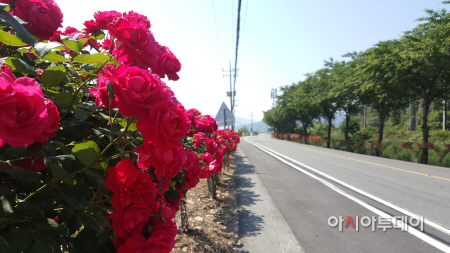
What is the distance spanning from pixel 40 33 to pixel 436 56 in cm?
1625

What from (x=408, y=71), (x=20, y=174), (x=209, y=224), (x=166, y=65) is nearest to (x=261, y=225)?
(x=209, y=224)

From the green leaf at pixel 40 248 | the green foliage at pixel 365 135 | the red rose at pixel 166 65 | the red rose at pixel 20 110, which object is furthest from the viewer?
the green foliage at pixel 365 135

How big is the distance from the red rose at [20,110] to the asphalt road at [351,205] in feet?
12.8

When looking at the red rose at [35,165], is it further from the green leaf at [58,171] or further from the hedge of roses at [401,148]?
the hedge of roses at [401,148]

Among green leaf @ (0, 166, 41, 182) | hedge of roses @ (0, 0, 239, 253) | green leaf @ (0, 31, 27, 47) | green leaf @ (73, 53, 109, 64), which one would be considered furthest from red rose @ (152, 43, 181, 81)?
green leaf @ (0, 166, 41, 182)

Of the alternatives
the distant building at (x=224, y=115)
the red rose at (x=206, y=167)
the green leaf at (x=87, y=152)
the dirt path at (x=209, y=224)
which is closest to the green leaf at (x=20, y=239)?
the green leaf at (x=87, y=152)

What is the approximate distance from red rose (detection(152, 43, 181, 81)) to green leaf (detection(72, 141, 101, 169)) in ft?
1.83

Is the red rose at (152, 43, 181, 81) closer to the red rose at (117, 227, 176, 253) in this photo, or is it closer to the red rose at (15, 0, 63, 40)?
the red rose at (15, 0, 63, 40)

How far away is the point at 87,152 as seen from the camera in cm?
91

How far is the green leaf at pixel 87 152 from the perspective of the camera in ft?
2.93

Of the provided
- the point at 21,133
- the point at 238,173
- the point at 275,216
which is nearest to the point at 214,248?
the point at 275,216

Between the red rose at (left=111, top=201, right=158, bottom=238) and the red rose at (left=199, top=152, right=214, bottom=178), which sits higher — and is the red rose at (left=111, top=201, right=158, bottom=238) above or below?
above

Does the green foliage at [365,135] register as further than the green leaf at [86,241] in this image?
Yes

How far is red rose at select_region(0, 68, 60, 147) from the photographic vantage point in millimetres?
563
